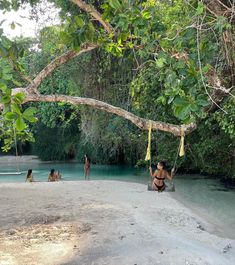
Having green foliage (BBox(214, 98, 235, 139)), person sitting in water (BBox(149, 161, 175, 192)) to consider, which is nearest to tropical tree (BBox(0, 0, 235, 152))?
green foliage (BBox(214, 98, 235, 139))

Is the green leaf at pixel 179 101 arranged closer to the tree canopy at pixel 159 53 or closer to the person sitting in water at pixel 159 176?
the tree canopy at pixel 159 53

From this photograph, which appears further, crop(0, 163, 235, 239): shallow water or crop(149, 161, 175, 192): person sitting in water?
crop(149, 161, 175, 192): person sitting in water

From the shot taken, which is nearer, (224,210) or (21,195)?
(224,210)

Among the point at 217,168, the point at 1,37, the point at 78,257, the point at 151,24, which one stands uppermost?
the point at 151,24

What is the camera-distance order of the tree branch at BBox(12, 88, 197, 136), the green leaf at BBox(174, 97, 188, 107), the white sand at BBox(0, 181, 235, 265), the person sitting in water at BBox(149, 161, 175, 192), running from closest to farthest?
the green leaf at BBox(174, 97, 188, 107)
the tree branch at BBox(12, 88, 197, 136)
the white sand at BBox(0, 181, 235, 265)
the person sitting in water at BBox(149, 161, 175, 192)

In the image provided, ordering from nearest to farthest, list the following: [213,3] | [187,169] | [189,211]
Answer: [213,3] < [189,211] < [187,169]

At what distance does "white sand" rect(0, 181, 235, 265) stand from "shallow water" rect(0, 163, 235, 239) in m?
0.49

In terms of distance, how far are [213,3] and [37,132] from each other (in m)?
23.1

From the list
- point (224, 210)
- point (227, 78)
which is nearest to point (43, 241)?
point (227, 78)

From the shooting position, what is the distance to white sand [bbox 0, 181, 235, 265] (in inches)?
244

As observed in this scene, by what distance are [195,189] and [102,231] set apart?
24.3ft

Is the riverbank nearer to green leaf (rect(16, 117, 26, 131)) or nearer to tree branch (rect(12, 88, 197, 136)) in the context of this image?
tree branch (rect(12, 88, 197, 136))

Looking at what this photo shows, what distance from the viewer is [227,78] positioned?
6.02 metres

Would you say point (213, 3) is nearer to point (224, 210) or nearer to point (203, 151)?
point (224, 210)
